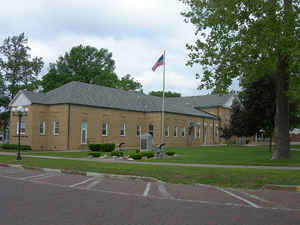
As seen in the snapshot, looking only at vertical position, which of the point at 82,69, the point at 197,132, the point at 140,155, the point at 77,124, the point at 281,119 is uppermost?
the point at 82,69

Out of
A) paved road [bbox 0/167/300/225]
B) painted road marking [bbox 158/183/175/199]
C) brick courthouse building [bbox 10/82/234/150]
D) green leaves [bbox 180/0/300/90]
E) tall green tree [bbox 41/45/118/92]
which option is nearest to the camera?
paved road [bbox 0/167/300/225]

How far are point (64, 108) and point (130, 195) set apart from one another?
2791 cm

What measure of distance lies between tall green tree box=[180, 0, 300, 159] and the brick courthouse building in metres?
19.6

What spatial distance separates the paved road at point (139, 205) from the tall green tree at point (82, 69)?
5377 cm

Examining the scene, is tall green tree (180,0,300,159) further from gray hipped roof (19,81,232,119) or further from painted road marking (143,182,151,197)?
gray hipped roof (19,81,232,119)

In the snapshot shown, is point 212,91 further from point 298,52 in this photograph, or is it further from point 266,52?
point 298,52

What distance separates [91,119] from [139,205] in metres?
31.0

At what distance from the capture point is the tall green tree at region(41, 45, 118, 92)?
211 ft

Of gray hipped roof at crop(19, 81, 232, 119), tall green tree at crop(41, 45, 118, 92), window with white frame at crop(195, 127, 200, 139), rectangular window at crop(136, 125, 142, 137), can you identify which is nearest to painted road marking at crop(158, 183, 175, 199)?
gray hipped roof at crop(19, 81, 232, 119)

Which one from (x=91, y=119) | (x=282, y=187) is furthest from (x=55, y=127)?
(x=282, y=187)

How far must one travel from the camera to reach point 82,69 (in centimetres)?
6812

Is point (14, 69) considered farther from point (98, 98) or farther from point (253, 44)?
point (253, 44)

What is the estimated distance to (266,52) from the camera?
19656 mm

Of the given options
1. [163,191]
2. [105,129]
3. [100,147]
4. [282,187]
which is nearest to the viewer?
[163,191]
